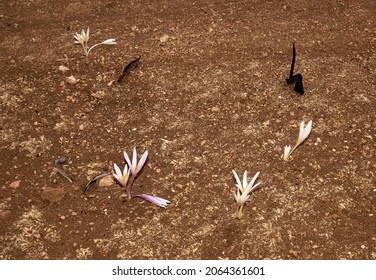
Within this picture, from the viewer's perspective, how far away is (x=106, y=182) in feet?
8.50

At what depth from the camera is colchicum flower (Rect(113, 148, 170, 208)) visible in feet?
8.04

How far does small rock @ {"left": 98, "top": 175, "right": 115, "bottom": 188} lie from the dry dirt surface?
0.01m

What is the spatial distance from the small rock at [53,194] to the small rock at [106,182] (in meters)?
0.24

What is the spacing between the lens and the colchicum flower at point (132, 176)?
2452mm

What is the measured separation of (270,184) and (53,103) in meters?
1.76

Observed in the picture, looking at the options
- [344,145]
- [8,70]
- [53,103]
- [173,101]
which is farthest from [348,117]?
[8,70]

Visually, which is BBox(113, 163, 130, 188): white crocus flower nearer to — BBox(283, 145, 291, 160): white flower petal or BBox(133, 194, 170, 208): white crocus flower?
BBox(133, 194, 170, 208): white crocus flower

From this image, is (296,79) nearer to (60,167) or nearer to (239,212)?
(239,212)

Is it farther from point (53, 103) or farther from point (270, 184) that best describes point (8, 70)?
point (270, 184)

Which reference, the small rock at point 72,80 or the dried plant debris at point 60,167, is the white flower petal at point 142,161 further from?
the small rock at point 72,80

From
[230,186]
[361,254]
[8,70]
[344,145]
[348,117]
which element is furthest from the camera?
[8,70]

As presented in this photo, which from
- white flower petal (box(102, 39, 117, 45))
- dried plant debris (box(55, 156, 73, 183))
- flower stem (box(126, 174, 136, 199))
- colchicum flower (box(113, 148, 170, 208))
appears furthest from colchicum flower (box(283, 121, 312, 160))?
white flower petal (box(102, 39, 117, 45))

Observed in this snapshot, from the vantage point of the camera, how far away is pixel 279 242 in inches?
91.1

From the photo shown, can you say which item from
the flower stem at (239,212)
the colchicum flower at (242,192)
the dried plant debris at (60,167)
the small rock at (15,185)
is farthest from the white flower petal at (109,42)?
the flower stem at (239,212)
